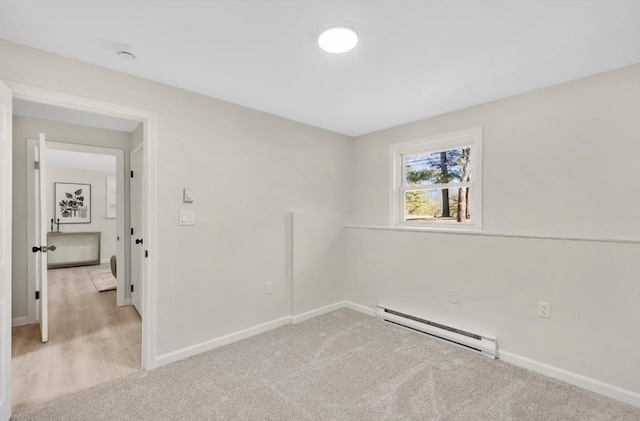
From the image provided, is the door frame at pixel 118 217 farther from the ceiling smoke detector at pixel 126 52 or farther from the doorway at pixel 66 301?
the ceiling smoke detector at pixel 126 52

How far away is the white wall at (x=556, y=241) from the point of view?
6.64 ft

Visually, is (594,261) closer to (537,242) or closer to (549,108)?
(537,242)

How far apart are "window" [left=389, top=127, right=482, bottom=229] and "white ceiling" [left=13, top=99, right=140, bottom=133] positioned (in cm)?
287

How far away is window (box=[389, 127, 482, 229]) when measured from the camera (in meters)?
2.84

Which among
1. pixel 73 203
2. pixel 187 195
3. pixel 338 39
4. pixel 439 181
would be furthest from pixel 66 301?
pixel 439 181

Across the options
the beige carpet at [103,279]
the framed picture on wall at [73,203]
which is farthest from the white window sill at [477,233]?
the framed picture on wall at [73,203]

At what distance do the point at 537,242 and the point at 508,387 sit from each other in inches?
43.9

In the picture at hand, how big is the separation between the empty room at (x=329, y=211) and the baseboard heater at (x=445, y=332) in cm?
2

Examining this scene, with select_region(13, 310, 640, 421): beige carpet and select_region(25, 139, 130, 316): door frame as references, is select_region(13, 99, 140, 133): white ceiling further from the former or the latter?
select_region(13, 310, 640, 421): beige carpet

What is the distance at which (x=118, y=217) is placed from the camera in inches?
154

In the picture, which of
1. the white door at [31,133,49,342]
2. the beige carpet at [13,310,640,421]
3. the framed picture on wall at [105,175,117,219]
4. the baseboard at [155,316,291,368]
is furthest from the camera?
the framed picture on wall at [105,175,117,219]

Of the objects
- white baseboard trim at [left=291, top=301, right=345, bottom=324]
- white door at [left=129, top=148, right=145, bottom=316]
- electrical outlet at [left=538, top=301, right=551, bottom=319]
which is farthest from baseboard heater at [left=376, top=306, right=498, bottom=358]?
white door at [left=129, top=148, right=145, bottom=316]

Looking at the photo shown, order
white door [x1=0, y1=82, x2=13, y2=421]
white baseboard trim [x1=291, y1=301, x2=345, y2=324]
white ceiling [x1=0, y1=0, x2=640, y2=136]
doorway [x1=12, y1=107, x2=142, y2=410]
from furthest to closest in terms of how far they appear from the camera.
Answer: white baseboard trim [x1=291, y1=301, x2=345, y2=324]
doorway [x1=12, y1=107, x2=142, y2=410]
white door [x1=0, y1=82, x2=13, y2=421]
white ceiling [x1=0, y1=0, x2=640, y2=136]

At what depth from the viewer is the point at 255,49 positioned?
187cm
